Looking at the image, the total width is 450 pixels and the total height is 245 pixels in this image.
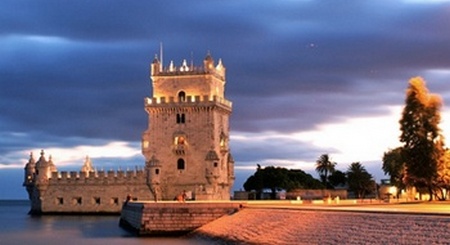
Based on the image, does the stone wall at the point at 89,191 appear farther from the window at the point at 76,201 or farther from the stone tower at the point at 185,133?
the stone tower at the point at 185,133

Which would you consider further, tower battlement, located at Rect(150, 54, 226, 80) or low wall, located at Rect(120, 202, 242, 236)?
tower battlement, located at Rect(150, 54, 226, 80)

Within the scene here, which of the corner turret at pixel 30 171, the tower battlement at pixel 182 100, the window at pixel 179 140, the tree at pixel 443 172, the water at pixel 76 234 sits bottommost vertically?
the water at pixel 76 234

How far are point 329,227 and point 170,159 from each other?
49.4 m

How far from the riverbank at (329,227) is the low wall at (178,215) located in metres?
2.11

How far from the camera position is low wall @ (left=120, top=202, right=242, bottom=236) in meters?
51.7

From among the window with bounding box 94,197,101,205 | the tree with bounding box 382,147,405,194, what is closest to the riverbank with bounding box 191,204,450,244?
the tree with bounding box 382,147,405,194

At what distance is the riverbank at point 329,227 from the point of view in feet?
94.9

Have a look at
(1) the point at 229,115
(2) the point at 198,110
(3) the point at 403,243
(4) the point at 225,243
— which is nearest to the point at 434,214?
(3) the point at 403,243

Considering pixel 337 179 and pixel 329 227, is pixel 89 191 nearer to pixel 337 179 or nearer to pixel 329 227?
pixel 337 179

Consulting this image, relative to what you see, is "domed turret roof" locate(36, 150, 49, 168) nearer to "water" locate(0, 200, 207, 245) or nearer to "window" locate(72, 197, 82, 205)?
"window" locate(72, 197, 82, 205)

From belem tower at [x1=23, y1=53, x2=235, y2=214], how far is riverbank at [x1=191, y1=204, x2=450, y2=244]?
32.7 m

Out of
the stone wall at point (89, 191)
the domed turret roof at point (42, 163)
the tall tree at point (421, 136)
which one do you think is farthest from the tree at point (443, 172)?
the domed turret roof at point (42, 163)

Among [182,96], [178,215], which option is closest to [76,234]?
[178,215]

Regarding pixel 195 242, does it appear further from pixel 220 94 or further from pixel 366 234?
pixel 220 94
